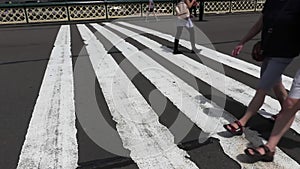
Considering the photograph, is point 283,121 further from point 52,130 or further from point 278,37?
point 52,130

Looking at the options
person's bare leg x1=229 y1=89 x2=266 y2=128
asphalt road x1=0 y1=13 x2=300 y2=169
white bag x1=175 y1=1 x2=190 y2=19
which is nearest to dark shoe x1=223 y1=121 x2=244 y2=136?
person's bare leg x1=229 y1=89 x2=266 y2=128

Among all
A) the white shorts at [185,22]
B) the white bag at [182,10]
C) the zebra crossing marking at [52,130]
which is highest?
the white bag at [182,10]

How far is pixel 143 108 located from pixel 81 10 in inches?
597

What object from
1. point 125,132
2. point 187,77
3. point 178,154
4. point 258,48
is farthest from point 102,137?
point 187,77

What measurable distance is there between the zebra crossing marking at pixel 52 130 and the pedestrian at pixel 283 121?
200 cm

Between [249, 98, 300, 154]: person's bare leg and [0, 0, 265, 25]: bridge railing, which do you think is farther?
[0, 0, 265, 25]: bridge railing

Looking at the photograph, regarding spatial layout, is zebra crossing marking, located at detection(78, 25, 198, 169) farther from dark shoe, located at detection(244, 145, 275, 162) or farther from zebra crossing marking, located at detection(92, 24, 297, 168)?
dark shoe, located at detection(244, 145, 275, 162)

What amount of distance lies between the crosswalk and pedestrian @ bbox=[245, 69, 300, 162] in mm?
104

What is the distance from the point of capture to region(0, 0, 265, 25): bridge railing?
16.4 meters

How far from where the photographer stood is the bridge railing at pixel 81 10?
1642 centimetres

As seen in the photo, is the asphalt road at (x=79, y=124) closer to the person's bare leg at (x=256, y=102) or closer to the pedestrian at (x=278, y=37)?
the person's bare leg at (x=256, y=102)

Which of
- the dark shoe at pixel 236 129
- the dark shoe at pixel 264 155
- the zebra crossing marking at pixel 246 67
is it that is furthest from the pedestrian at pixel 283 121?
the zebra crossing marking at pixel 246 67

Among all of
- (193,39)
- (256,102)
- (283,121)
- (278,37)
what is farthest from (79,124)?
(193,39)

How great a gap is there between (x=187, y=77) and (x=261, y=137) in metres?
2.44
